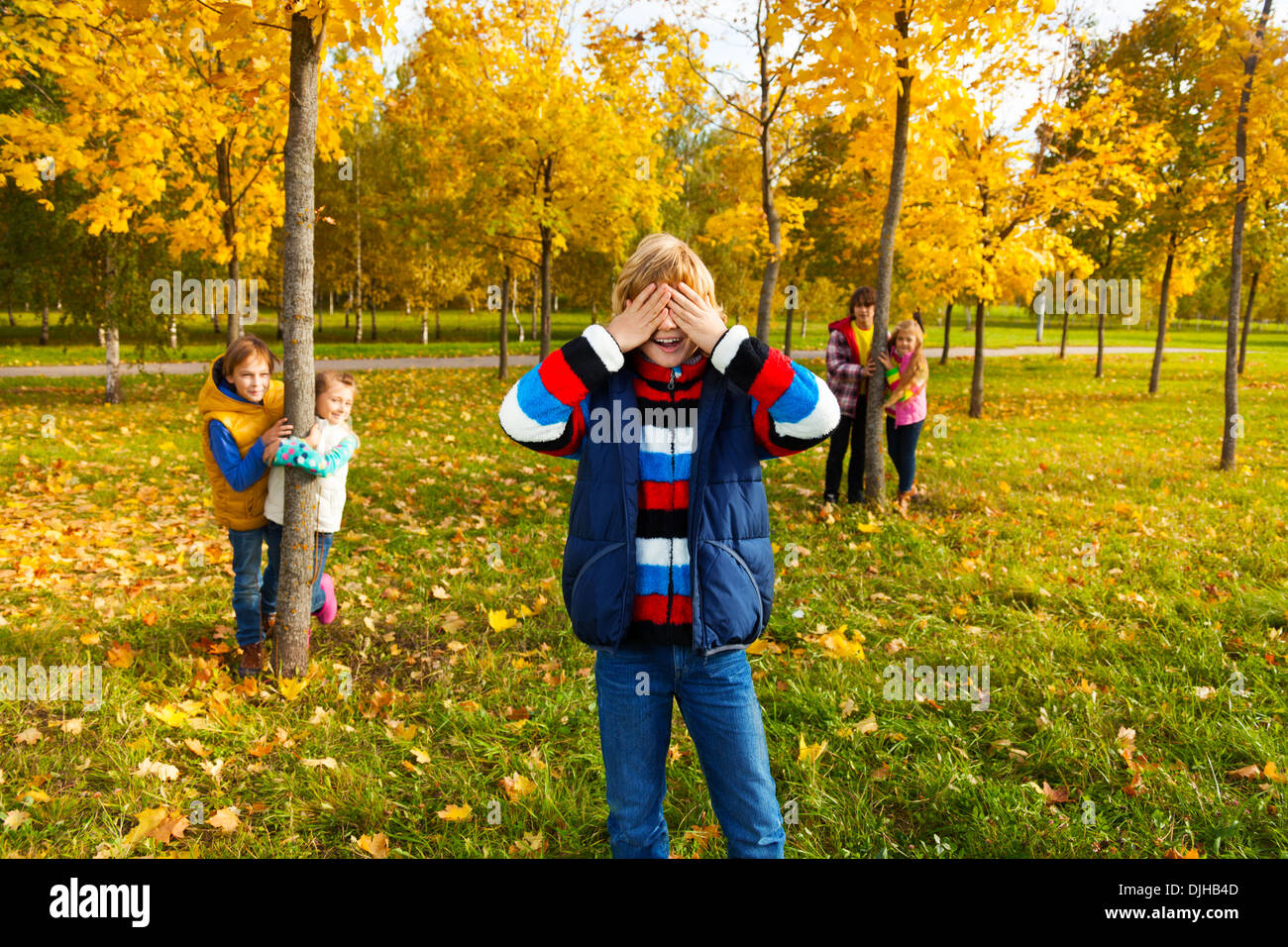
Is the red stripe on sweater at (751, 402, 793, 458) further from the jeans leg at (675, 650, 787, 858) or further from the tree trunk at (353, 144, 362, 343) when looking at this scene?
the tree trunk at (353, 144, 362, 343)

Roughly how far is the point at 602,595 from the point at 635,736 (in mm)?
433

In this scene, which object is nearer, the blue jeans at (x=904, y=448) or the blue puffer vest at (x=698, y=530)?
the blue puffer vest at (x=698, y=530)

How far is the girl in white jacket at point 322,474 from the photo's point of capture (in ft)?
12.7

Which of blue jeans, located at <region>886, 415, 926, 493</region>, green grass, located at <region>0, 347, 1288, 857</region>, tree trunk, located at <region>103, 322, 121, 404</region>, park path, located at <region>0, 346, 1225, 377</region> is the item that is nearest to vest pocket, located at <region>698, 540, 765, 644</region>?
green grass, located at <region>0, 347, 1288, 857</region>

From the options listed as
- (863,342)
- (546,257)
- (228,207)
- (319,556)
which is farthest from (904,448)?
(546,257)

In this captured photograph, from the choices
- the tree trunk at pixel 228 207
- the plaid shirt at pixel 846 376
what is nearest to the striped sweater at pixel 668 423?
the plaid shirt at pixel 846 376

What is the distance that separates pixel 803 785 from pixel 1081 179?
41.6 ft

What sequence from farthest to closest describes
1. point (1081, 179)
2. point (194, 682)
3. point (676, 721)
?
point (1081, 179)
point (194, 682)
point (676, 721)

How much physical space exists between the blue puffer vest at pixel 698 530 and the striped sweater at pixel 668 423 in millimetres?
45

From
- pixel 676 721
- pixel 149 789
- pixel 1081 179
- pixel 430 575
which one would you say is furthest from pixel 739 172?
pixel 149 789

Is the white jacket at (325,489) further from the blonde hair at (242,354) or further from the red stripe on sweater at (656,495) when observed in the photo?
the red stripe on sweater at (656,495)

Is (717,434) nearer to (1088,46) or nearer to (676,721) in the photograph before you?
(676,721)
